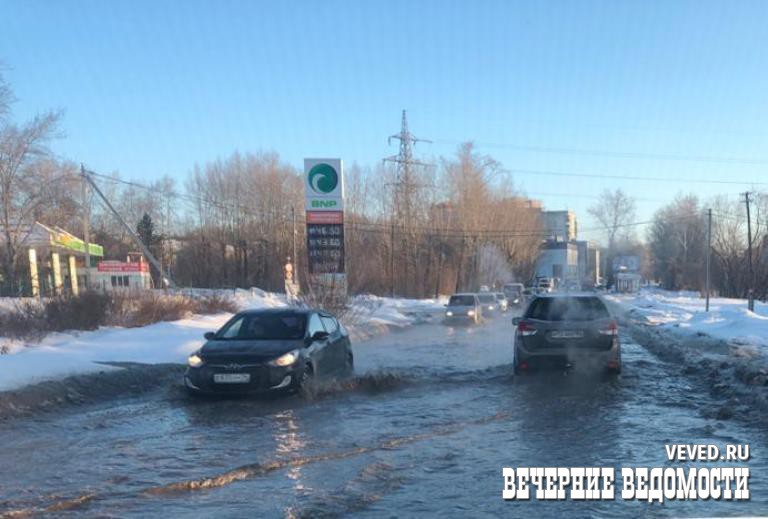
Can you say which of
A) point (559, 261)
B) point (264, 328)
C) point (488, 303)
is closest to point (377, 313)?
point (488, 303)

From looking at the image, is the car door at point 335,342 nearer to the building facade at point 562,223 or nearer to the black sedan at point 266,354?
the black sedan at point 266,354

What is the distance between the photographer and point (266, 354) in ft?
30.8

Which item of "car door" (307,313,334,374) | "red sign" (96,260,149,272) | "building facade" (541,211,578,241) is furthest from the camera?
"building facade" (541,211,578,241)

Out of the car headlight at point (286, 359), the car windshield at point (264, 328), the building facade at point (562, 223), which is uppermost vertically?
the building facade at point (562, 223)

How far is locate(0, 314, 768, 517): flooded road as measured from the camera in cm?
496

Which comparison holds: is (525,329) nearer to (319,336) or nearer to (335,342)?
(335,342)

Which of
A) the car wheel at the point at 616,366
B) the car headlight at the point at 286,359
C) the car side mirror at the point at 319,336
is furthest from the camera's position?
the car wheel at the point at 616,366

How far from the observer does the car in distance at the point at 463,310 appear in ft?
94.9

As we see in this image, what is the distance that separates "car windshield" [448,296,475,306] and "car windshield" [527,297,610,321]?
17.9 metres

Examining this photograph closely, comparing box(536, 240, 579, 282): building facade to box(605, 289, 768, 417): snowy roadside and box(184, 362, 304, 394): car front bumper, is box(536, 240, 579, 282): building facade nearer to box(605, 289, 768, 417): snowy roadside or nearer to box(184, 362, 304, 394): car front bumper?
box(605, 289, 768, 417): snowy roadside

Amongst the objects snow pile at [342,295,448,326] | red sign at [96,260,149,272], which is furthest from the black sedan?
red sign at [96,260,149,272]

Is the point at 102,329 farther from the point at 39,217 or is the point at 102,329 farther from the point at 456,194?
the point at 456,194

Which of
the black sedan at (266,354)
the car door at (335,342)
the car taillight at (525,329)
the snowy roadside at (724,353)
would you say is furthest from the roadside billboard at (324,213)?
the car taillight at (525,329)

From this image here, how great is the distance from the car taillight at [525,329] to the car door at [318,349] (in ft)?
10.5
